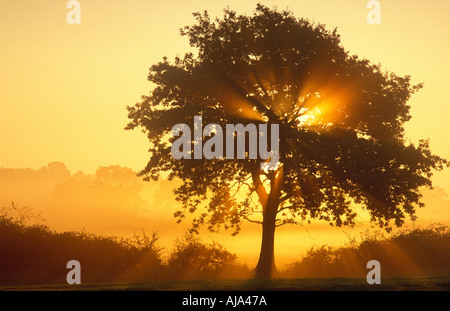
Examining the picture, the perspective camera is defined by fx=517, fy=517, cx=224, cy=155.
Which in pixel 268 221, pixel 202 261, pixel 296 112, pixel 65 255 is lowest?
pixel 202 261

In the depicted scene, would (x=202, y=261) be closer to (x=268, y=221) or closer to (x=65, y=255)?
(x=268, y=221)

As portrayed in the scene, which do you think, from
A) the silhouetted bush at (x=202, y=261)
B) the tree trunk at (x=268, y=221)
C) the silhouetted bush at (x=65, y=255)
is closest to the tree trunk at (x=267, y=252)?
the tree trunk at (x=268, y=221)

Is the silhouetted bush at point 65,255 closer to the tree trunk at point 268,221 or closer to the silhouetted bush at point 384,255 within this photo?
the tree trunk at point 268,221

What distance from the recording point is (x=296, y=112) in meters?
37.3

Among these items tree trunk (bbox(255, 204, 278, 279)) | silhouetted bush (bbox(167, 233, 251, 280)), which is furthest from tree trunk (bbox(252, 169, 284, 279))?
silhouetted bush (bbox(167, 233, 251, 280))

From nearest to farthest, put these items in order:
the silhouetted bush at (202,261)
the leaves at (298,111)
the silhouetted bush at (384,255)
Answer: the leaves at (298,111) < the silhouetted bush at (202,261) < the silhouetted bush at (384,255)

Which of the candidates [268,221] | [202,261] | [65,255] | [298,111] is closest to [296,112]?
[298,111]

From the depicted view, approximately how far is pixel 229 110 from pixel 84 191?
13332 centimetres

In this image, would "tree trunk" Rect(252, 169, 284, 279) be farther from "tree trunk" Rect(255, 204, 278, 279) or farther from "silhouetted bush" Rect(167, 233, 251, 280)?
"silhouetted bush" Rect(167, 233, 251, 280)

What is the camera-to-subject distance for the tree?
1342 inches

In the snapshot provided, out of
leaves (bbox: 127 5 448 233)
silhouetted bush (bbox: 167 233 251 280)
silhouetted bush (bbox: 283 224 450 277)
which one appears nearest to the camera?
leaves (bbox: 127 5 448 233)

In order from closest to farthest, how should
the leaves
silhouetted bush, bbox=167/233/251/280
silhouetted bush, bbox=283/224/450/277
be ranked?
the leaves < silhouetted bush, bbox=167/233/251/280 < silhouetted bush, bbox=283/224/450/277

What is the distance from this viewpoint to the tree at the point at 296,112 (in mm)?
34094
